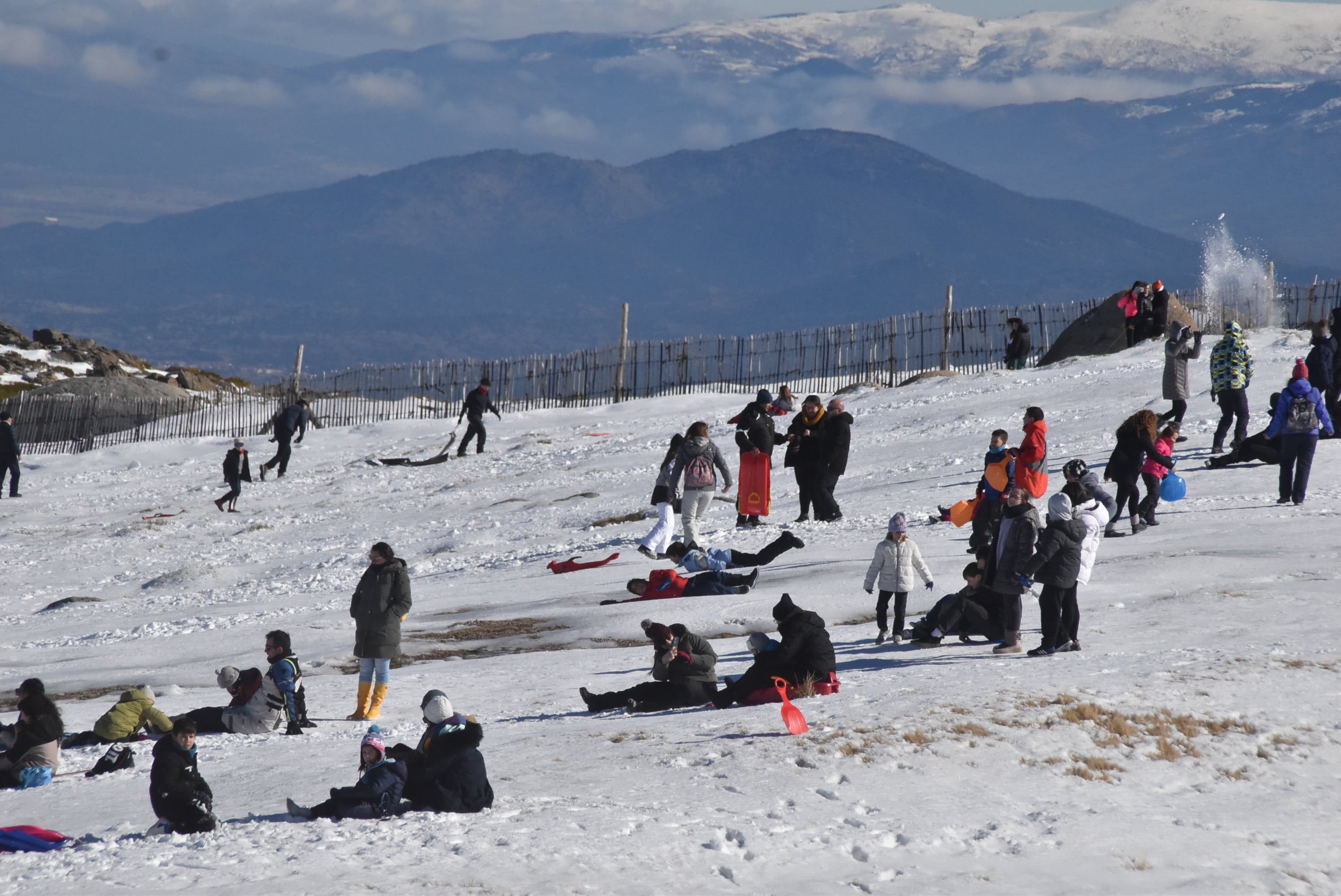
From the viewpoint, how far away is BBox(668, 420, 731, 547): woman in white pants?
1705cm

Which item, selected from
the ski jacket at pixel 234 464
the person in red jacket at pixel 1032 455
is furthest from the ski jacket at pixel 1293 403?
the ski jacket at pixel 234 464

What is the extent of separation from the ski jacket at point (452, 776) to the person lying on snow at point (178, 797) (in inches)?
47.3

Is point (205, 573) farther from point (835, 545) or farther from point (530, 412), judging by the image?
point (530, 412)

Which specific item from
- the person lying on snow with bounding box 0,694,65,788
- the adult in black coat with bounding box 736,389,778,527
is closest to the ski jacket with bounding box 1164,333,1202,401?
the adult in black coat with bounding box 736,389,778,527

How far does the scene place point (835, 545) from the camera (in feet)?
55.1

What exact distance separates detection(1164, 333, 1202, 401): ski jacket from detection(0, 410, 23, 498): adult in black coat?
22.5m

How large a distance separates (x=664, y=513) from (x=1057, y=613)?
7.13m

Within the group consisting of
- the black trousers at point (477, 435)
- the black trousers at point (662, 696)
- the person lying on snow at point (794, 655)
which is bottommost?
the black trousers at point (662, 696)

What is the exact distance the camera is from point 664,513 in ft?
57.0

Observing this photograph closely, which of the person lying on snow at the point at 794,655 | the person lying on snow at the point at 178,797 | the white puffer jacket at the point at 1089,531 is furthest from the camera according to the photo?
the white puffer jacket at the point at 1089,531

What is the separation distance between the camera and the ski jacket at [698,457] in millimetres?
17062

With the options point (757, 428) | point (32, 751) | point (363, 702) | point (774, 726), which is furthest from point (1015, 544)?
point (32, 751)

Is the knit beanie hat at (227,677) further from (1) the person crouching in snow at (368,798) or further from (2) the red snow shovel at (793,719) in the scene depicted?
(2) the red snow shovel at (793,719)

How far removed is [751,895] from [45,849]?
13.8 ft
